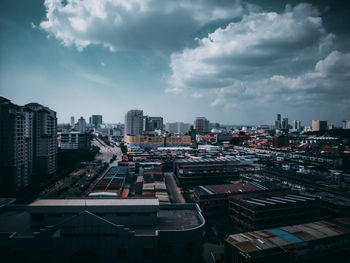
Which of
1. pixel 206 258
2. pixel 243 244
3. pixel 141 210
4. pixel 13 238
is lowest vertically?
pixel 206 258

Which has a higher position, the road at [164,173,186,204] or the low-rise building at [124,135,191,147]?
the low-rise building at [124,135,191,147]

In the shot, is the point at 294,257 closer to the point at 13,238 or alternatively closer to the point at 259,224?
the point at 259,224

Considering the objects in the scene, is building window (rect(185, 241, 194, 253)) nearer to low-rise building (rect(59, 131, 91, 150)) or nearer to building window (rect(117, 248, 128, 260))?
building window (rect(117, 248, 128, 260))

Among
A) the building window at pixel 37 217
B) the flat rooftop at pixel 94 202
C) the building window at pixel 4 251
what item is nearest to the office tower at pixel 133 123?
the flat rooftop at pixel 94 202

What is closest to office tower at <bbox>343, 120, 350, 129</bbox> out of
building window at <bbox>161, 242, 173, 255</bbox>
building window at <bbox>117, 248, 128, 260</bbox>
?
building window at <bbox>161, 242, 173, 255</bbox>

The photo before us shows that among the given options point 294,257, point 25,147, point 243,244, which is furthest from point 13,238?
point 25,147

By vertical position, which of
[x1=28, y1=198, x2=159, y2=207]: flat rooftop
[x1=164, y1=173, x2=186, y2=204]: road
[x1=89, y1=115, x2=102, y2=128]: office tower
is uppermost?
[x1=89, y1=115, x2=102, y2=128]: office tower

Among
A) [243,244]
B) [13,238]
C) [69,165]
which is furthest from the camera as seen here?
[69,165]

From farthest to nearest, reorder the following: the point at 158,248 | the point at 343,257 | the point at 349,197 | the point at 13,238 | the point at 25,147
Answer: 1. the point at 25,147
2. the point at 349,197
3. the point at 343,257
4. the point at 158,248
5. the point at 13,238

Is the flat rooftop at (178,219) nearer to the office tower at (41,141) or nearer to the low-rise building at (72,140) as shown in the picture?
the office tower at (41,141)
